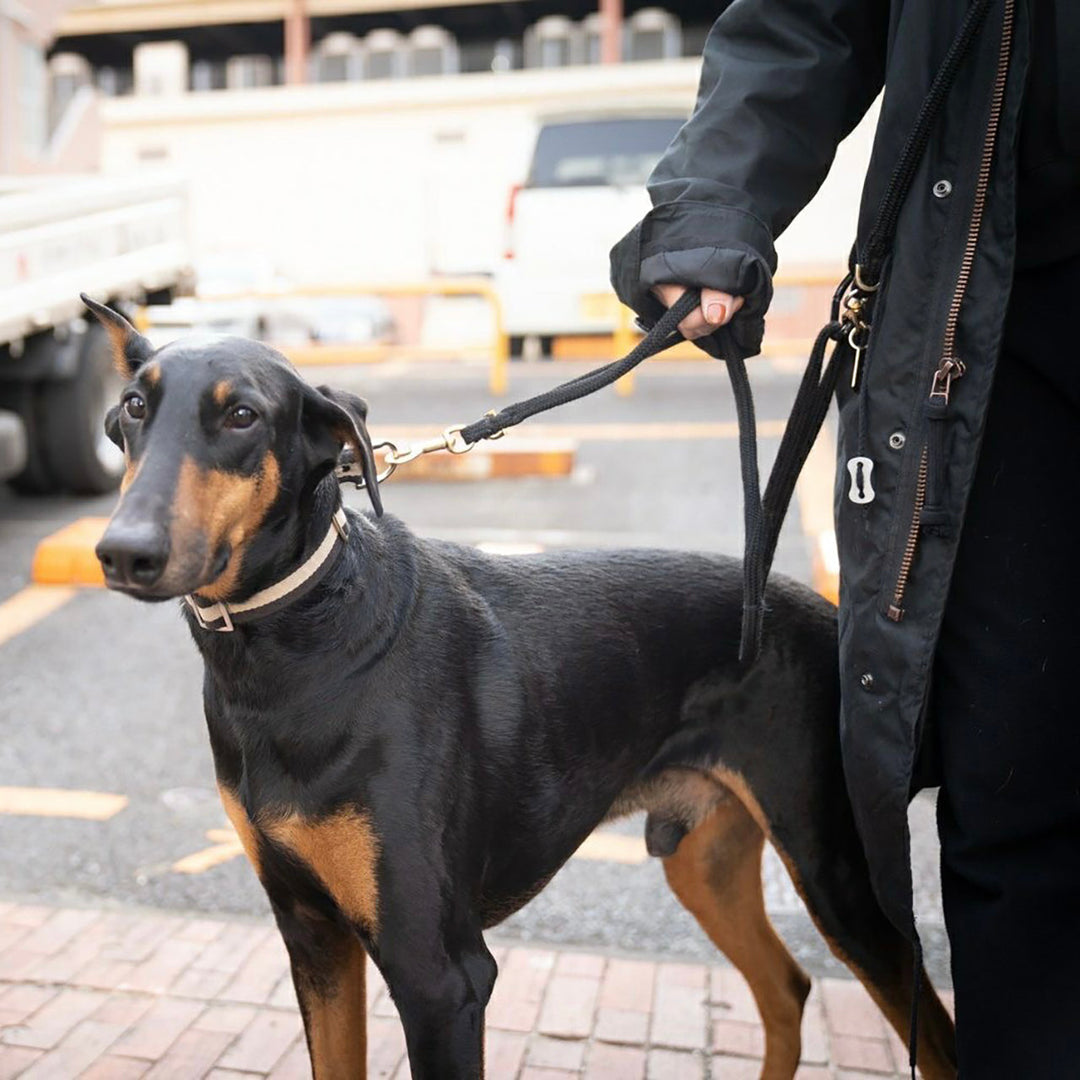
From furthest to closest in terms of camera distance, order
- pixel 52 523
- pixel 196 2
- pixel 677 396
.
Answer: pixel 196 2
pixel 677 396
pixel 52 523

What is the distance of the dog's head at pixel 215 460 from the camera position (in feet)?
6.23

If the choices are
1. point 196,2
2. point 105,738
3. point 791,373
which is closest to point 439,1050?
point 105,738

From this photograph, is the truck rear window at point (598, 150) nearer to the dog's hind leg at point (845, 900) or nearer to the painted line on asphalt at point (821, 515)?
the painted line on asphalt at point (821, 515)

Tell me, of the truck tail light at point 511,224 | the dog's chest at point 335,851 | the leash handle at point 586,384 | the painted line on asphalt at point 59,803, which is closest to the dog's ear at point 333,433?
the leash handle at point 586,384

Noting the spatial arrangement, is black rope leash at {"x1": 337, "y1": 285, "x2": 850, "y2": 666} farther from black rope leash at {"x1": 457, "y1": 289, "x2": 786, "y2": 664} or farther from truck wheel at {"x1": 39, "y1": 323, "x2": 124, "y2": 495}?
truck wheel at {"x1": 39, "y1": 323, "x2": 124, "y2": 495}

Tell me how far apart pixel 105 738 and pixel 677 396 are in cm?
687

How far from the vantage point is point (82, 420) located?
7.39m

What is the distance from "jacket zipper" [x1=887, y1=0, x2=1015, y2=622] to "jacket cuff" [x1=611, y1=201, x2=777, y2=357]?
351 millimetres

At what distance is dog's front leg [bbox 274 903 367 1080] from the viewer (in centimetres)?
236

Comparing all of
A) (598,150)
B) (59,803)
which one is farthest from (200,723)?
(598,150)

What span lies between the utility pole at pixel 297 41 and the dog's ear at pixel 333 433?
2855 centimetres

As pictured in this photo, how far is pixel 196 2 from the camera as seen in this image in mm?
30172

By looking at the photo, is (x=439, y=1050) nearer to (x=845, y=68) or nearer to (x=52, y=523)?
(x=845, y=68)

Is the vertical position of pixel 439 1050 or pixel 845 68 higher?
pixel 845 68
